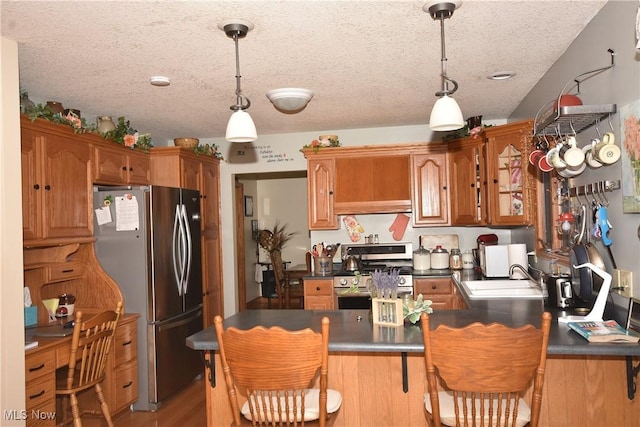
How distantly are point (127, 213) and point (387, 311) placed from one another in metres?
2.50

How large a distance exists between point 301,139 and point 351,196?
0.89 m

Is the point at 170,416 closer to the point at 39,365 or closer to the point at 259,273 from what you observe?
the point at 39,365

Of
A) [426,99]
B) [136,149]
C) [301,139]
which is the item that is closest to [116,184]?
[136,149]

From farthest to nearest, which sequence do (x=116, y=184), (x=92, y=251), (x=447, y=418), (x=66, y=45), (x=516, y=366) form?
1. (x=116, y=184)
2. (x=92, y=251)
3. (x=66, y=45)
4. (x=447, y=418)
5. (x=516, y=366)

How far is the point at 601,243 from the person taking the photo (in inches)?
102

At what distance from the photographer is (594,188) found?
8.39 feet

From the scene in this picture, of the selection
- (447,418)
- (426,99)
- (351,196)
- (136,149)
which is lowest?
(447,418)

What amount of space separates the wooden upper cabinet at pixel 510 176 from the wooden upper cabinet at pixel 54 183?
3232 mm

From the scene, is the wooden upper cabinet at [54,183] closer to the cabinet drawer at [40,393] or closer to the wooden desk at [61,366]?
the wooden desk at [61,366]

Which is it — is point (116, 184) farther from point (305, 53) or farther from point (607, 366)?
point (607, 366)

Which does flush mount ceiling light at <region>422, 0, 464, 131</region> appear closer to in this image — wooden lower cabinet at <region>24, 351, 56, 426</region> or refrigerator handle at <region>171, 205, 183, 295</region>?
wooden lower cabinet at <region>24, 351, 56, 426</region>

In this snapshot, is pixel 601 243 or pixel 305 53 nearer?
pixel 601 243

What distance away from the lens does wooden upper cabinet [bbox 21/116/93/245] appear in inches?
129

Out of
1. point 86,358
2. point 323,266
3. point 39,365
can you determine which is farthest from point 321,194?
point 39,365
